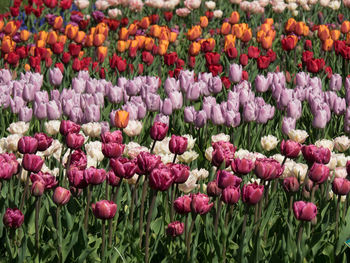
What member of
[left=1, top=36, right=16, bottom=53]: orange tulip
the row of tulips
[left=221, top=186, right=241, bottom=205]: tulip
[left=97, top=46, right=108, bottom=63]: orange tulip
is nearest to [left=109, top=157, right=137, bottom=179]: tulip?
the row of tulips

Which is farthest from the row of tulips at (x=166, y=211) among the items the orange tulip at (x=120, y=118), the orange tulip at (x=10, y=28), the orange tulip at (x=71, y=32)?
the orange tulip at (x=10, y=28)

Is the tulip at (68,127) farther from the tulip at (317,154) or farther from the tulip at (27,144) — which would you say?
the tulip at (317,154)

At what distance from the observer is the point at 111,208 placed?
9.05ft

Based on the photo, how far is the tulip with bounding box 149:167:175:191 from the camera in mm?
2753

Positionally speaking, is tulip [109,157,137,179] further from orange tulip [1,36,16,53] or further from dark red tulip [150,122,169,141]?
orange tulip [1,36,16,53]

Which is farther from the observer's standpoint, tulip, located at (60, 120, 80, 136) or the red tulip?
tulip, located at (60, 120, 80, 136)

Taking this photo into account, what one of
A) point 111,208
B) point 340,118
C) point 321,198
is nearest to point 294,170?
point 321,198

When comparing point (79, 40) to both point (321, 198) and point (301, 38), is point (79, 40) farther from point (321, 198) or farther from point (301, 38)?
point (321, 198)

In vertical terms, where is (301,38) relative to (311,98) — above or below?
below

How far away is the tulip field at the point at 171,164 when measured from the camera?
3.00m

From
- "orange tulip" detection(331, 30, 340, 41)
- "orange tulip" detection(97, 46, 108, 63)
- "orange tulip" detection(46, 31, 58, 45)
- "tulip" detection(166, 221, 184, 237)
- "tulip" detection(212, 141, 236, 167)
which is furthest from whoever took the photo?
"orange tulip" detection(331, 30, 340, 41)

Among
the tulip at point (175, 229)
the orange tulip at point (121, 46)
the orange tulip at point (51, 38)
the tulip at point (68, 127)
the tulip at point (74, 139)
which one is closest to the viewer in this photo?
the tulip at point (175, 229)

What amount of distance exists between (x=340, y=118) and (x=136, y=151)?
7.68 ft

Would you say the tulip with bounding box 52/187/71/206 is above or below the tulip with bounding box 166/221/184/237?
above
